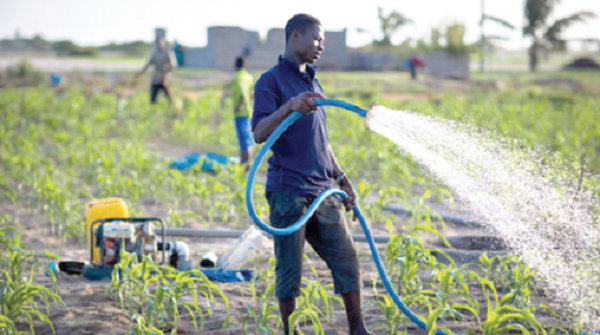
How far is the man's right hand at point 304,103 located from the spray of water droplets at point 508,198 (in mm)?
375

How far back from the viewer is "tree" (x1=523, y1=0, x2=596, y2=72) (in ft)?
151

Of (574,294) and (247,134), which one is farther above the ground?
(247,134)

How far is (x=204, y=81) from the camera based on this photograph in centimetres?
3131

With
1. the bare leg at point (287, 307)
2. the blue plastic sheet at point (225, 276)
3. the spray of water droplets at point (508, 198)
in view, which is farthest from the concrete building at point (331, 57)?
the bare leg at point (287, 307)

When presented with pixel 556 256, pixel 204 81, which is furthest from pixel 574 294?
pixel 204 81

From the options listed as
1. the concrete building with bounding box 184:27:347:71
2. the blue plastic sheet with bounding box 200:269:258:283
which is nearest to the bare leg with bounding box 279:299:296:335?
the blue plastic sheet with bounding box 200:269:258:283

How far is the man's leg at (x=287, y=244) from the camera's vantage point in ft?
10.9

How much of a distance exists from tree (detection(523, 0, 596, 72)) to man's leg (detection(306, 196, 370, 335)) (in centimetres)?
4540

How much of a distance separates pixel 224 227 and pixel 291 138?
3.46 m

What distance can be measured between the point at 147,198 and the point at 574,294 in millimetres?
5082

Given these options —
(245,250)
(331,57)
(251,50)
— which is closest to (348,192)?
(245,250)

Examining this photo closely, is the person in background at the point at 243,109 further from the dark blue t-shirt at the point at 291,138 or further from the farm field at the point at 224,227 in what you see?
the dark blue t-shirt at the point at 291,138

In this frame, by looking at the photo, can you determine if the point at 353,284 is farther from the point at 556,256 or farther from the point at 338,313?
the point at 556,256

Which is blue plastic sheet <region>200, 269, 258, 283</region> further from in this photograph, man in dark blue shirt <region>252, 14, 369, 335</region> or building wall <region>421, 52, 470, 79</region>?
building wall <region>421, 52, 470, 79</region>
